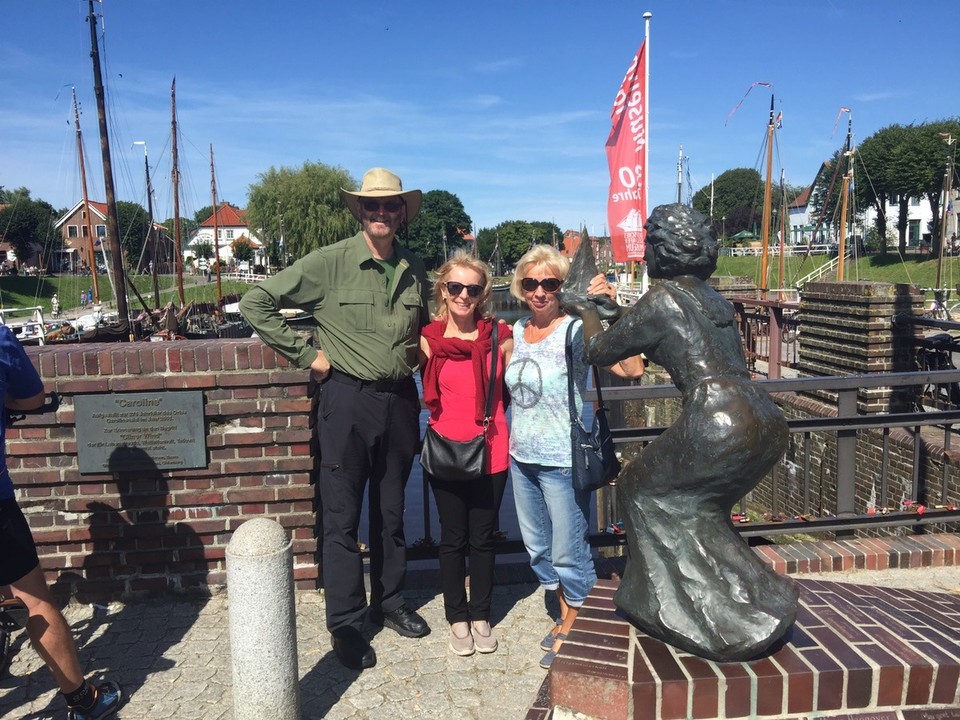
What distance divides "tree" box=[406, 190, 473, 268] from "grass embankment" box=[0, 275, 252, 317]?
36630 millimetres

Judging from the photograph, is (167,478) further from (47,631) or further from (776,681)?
(776,681)

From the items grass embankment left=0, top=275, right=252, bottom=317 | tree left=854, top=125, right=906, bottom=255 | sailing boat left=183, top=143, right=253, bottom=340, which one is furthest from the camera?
tree left=854, top=125, right=906, bottom=255

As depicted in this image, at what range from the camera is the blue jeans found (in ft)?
11.2

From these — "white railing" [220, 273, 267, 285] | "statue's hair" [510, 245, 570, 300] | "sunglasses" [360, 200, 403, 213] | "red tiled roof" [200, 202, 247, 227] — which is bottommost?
"statue's hair" [510, 245, 570, 300]

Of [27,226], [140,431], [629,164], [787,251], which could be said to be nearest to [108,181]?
[629,164]

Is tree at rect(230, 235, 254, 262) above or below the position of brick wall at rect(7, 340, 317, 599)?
above

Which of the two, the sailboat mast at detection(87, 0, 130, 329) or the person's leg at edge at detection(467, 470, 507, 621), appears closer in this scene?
the person's leg at edge at detection(467, 470, 507, 621)

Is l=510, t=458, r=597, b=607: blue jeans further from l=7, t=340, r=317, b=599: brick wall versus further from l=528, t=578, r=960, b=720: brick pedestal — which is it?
l=7, t=340, r=317, b=599: brick wall

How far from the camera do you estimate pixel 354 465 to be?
12.0 feet

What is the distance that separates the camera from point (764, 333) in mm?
14430

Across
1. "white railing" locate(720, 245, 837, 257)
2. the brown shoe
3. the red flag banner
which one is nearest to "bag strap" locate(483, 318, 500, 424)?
the brown shoe

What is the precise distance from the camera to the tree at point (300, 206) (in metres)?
57.9

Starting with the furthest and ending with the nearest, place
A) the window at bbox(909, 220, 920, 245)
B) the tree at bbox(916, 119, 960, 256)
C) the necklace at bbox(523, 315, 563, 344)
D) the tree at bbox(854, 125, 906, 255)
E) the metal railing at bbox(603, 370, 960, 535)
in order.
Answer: the window at bbox(909, 220, 920, 245), the tree at bbox(854, 125, 906, 255), the tree at bbox(916, 119, 960, 256), the metal railing at bbox(603, 370, 960, 535), the necklace at bbox(523, 315, 563, 344)

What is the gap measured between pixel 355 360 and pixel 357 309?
26cm
